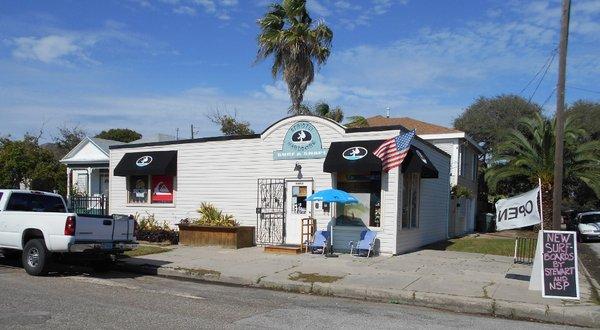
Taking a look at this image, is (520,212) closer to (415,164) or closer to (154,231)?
(415,164)

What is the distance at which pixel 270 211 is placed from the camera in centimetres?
1766

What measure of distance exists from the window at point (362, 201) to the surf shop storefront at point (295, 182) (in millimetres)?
30

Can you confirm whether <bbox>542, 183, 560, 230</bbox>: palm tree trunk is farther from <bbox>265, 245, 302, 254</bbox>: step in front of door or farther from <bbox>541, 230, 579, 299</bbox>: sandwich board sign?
<bbox>541, 230, 579, 299</bbox>: sandwich board sign

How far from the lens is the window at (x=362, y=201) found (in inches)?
628

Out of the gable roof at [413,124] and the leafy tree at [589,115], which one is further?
the leafy tree at [589,115]

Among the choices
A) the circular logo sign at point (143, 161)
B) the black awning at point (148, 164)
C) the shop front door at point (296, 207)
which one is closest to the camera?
the shop front door at point (296, 207)

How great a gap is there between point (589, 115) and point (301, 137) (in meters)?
35.7

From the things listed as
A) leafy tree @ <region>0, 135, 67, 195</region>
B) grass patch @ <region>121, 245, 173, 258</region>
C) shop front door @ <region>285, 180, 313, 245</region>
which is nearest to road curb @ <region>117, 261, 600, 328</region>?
grass patch @ <region>121, 245, 173, 258</region>

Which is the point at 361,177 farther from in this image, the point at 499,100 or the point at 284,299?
the point at 499,100

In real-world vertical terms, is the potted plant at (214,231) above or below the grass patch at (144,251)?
above

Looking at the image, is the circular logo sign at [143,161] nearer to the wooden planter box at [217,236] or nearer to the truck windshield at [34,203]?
the wooden planter box at [217,236]

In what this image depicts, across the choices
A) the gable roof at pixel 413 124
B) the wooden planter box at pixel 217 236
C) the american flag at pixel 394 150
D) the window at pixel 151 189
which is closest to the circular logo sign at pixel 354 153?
the american flag at pixel 394 150

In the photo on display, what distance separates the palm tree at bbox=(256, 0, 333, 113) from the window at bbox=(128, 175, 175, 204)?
24.7 feet

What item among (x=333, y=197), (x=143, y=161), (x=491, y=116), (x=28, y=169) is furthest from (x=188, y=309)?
(x=491, y=116)
